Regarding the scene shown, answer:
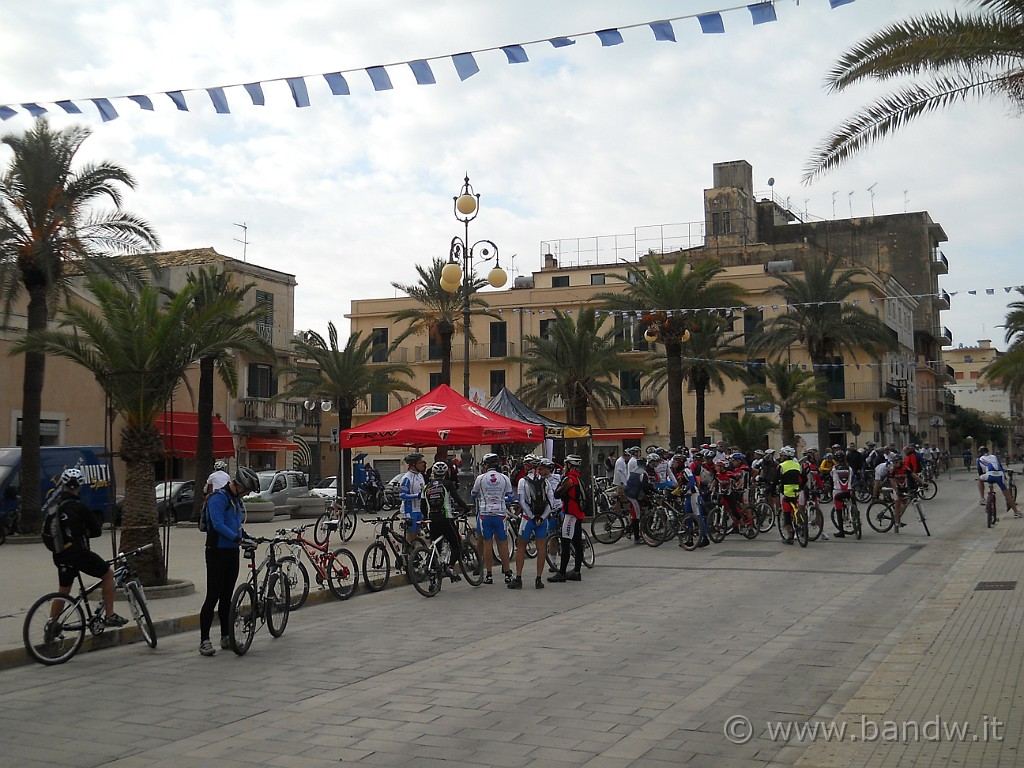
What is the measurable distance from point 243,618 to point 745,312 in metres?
47.2

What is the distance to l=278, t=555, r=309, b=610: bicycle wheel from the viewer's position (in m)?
11.3

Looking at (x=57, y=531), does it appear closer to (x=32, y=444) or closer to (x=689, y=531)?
(x=689, y=531)

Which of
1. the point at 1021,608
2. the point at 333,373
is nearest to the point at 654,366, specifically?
the point at 333,373

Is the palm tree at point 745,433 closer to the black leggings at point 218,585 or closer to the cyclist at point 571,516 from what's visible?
the cyclist at point 571,516

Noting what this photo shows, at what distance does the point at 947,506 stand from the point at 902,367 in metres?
36.2

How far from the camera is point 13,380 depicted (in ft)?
A: 112

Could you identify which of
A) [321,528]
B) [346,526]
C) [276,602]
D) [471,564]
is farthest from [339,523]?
[276,602]

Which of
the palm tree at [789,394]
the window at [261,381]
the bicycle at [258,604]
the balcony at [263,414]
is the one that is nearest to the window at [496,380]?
the balcony at [263,414]

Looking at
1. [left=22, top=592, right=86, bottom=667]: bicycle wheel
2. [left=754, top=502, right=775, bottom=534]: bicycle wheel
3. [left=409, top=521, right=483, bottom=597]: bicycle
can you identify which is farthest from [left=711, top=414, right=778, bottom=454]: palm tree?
[left=22, top=592, right=86, bottom=667]: bicycle wheel

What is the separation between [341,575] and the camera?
13875 millimetres

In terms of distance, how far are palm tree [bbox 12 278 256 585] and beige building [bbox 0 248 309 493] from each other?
968 inches

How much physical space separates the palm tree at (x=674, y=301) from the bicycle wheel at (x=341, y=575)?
23.1 meters

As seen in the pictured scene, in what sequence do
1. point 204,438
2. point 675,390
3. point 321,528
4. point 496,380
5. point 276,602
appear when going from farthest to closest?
point 496,380, point 675,390, point 204,438, point 321,528, point 276,602

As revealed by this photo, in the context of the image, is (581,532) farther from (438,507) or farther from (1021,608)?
(1021,608)
